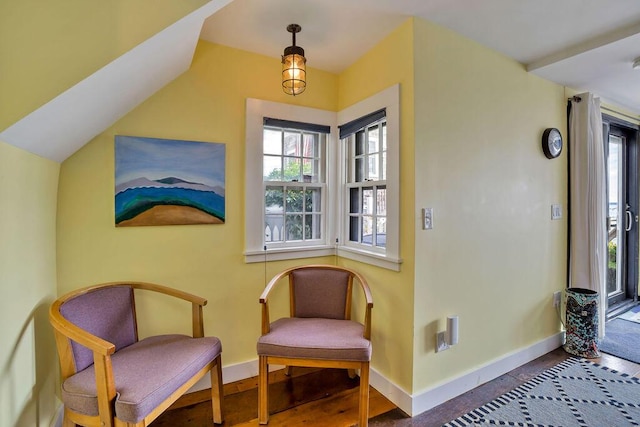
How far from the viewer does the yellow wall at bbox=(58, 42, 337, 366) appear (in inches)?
70.9

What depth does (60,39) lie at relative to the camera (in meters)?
1.15

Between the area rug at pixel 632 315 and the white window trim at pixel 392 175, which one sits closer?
the white window trim at pixel 392 175

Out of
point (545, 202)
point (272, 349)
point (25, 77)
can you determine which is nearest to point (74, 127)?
point (25, 77)

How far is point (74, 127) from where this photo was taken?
58.5 inches

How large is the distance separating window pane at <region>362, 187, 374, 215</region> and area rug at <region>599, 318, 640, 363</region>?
7.67 ft

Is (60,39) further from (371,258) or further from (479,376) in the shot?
(479,376)

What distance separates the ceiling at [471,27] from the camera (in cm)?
175

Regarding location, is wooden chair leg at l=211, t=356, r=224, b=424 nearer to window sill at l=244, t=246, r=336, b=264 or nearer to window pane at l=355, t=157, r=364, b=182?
window sill at l=244, t=246, r=336, b=264

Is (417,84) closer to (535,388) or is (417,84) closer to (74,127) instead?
(74,127)

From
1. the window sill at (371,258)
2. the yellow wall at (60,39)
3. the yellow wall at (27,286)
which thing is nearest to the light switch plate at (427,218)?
the window sill at (371,258)

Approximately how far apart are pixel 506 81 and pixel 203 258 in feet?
8.38

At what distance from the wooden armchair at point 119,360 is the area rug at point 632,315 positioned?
162 inches

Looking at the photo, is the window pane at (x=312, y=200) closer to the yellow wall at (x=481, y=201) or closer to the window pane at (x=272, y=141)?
the window pane at (x=272, y=141)

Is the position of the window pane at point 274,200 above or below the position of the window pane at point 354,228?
above
